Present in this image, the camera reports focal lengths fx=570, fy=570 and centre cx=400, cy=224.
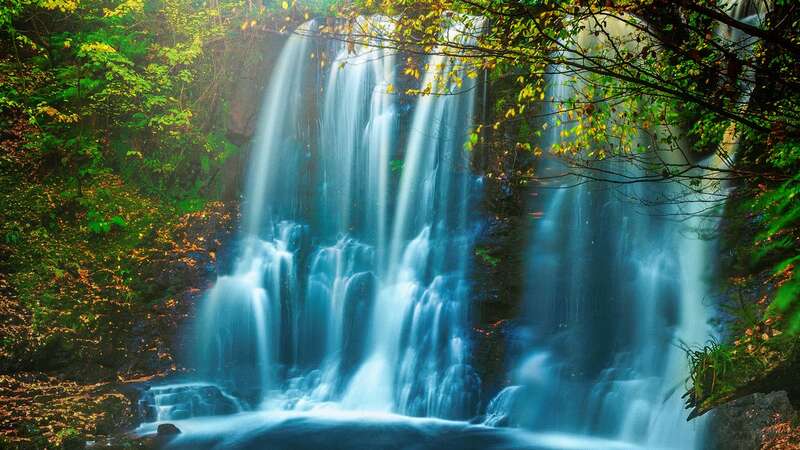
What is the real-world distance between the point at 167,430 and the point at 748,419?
7351mm

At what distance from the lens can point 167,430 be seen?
8.17 m

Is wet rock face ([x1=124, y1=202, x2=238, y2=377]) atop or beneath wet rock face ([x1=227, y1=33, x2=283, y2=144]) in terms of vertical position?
beneath

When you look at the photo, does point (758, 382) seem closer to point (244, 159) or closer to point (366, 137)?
point (366, 137)

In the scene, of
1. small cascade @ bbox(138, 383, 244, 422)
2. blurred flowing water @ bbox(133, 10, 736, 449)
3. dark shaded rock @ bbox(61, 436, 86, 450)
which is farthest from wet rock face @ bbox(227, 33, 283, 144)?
dark shaded rock @ bbox(61, 436, 86, 450)

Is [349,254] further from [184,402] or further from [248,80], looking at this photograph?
[248,80]

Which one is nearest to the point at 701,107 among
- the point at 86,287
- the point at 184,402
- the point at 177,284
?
the point at 184,402

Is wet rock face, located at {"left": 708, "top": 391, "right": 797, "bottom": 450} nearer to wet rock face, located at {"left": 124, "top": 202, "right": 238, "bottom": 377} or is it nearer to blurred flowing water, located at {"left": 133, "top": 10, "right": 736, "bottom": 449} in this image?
blurred flowing water, located at {"left": 133, "top": 10, "right": 736, "bottom": 449}

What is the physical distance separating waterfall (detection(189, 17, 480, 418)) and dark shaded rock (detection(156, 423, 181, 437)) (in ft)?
5.95

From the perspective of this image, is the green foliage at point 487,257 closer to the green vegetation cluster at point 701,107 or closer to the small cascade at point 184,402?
the green vegetation cluster at point 701,107

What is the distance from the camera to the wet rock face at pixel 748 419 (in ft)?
18.4

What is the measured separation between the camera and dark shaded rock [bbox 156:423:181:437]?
812 centimetres

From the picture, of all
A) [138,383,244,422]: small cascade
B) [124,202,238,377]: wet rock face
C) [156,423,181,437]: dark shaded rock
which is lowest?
[156,423,181,437]: dark shaded rock

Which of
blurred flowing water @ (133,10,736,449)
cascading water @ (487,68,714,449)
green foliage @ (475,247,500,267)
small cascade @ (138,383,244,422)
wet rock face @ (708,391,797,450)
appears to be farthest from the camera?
green foliage @ (475,247,500,267)

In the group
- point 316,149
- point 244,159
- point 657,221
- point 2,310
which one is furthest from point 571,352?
point 2,310
